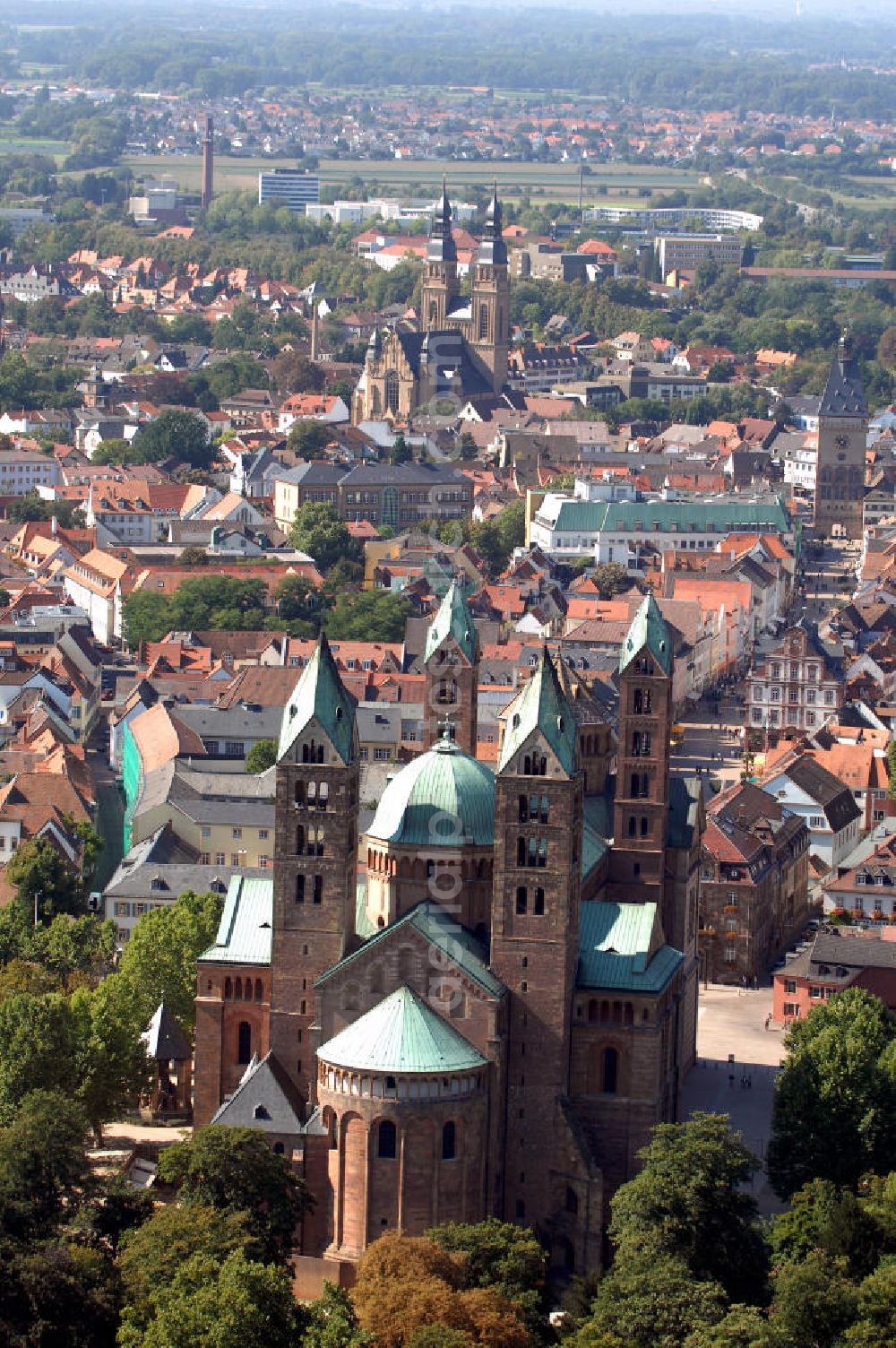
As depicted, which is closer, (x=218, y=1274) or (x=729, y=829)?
(x=218, y=1274)

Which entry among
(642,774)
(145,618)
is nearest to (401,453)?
(145,618)

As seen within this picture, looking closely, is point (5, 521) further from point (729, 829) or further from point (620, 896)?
point (620, 896)

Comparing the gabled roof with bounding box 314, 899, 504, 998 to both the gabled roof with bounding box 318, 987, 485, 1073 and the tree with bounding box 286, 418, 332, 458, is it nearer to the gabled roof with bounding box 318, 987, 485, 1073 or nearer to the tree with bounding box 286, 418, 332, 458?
the gabled roof with bounding box 318, 987, 485, 1073

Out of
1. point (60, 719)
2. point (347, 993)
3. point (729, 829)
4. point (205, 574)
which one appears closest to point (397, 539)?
point (205, 574)

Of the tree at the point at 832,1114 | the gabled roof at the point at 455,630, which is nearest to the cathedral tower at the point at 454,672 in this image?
the gabled roof at the point at 455,630

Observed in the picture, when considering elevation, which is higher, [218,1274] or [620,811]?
[620,811]

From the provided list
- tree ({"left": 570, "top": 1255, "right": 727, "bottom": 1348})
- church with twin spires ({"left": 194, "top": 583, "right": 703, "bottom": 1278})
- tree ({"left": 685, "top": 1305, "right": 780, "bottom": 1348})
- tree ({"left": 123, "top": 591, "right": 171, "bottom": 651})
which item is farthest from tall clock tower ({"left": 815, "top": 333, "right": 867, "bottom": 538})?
tree ({"left": 685, "top": 1305, "right": 780, "bottom": 1348})

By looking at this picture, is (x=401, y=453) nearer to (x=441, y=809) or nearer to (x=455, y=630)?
(x=455, y=630)
